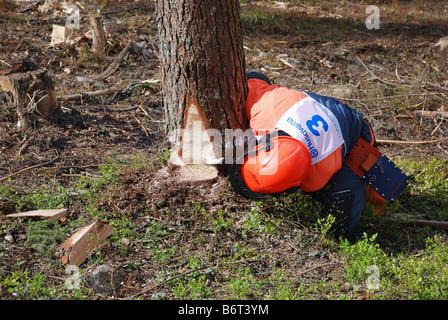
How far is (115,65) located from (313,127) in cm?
422

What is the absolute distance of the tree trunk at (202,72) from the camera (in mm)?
3066

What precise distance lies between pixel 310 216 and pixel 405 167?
4.73 feet

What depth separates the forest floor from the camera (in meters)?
2.89

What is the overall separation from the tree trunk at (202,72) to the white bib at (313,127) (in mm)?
495

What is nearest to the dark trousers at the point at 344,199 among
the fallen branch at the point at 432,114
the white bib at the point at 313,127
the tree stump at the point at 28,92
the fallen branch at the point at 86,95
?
the white bib at the point at 313,127

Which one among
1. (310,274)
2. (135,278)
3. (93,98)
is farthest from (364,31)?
(135,278)

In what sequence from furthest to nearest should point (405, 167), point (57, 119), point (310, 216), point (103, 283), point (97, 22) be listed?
1. point (97, 22)
2. point (57, 119)
3. point (405, 167)
4. point (310, 216)
5. point (103, 283)

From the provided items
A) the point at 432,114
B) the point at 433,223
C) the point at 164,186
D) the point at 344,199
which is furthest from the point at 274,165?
the point at 432,114

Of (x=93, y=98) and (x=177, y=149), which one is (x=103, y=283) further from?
(x=93, y=98)

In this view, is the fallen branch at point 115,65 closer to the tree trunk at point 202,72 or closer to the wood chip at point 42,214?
the tree trunk at point 202,72

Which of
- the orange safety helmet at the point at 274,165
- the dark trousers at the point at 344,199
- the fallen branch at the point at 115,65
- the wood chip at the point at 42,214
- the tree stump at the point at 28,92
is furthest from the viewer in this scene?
the fallen branch at the point at 115,65

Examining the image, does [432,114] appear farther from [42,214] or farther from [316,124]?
[42,214]

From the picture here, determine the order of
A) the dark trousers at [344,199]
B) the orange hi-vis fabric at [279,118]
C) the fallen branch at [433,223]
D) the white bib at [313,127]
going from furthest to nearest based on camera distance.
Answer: the fallen branch at [433,223] < the dark trousers at [344,199] < the orange hi-vis fabric at [279,118] < the white bib at [313,127]

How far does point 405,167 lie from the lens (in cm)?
432
